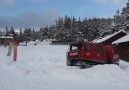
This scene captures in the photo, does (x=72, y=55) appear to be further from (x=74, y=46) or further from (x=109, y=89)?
(x=109, y=89)

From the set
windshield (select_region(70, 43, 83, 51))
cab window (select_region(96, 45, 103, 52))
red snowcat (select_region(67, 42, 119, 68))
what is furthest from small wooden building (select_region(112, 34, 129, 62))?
windshield (select_region(70, 43, 83, 51))

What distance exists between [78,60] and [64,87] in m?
8.76

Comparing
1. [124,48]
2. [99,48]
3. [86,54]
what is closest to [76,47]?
[86,54]

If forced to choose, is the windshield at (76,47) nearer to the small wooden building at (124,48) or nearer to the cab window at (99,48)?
the cab window at (99,48)

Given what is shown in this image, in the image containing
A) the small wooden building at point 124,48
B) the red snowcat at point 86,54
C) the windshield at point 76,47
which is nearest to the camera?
the red snowcat at point 86,54

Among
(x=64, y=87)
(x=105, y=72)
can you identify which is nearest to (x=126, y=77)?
(x=105, y=72)

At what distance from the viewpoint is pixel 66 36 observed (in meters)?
108

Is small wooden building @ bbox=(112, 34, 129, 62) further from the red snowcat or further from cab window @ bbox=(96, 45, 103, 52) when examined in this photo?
the red snowcat

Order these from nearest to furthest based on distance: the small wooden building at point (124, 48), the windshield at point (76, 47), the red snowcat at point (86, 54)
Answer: the red snowcat at point (86, 54) → the windshield at point (76, 47) → the small wooden building at point (124, 48)

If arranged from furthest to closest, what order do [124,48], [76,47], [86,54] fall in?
[124,48] < [76,47] < [86,54]

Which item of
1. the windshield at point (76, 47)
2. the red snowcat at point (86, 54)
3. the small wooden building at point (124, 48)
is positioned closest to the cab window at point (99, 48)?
the red snowcat at point (86, 54)

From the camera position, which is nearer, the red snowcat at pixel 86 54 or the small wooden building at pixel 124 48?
the red snowcat at pixel 86 54

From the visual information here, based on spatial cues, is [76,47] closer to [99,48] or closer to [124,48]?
[99,48]

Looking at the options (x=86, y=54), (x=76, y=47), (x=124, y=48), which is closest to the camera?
(x=86, y=54)
